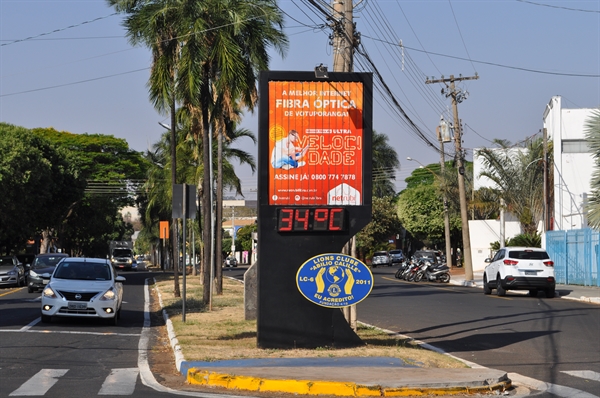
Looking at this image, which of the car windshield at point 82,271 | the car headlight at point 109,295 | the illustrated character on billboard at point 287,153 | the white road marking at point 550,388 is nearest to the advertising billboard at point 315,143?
the illustrated character on billboard at point 287,153

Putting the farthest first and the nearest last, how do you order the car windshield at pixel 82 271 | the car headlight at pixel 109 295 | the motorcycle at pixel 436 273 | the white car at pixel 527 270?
the motorcycle at pixel 436 273
the white car at pixel 527 270
the car windshield at pixel 82 271
the car headlight at pixel 109 295

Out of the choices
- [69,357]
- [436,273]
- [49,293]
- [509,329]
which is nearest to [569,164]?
[436,273]

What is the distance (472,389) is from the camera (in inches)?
385

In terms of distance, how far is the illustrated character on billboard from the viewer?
12.8 m

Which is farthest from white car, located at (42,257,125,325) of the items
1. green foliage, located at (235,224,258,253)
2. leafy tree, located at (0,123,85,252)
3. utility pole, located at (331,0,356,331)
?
green foliage, located at (235,224,258,253)

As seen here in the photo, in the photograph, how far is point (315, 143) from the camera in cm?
1291

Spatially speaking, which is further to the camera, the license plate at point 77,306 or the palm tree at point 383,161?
the palm tree at point 383,161

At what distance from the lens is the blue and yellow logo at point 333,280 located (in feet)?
41.4

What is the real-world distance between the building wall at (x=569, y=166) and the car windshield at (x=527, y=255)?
16.6m

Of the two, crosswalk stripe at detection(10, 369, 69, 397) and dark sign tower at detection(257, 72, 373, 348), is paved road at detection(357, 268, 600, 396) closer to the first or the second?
dark sign tower at detection(257, 72, 373, 348)

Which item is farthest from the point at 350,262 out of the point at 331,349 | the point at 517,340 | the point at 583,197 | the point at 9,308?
the point at 583,197

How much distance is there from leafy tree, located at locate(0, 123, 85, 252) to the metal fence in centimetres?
2807

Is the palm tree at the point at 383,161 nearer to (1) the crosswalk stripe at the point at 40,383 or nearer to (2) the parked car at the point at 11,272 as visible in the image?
(2) the parked car at the point at 11,272

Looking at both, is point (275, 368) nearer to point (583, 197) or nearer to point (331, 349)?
point (331, 349)
